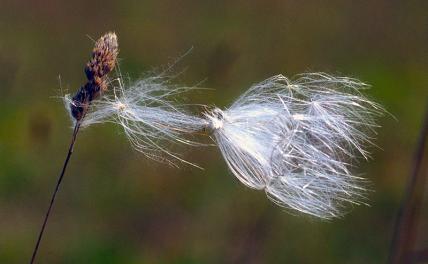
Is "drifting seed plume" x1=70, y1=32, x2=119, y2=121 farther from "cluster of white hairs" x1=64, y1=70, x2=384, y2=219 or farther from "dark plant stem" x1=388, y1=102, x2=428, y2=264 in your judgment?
"dark plant stem" x1=388, y1=102, x2=428, y2=264

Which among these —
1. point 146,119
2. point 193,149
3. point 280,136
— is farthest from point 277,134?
point 193,149

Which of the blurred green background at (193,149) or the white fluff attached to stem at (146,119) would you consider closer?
the white fluff attached to stem at (146,119)

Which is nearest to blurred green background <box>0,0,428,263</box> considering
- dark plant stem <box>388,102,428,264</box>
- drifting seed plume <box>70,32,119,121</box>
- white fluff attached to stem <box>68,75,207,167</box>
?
dark plant stem <box>388,102,428,264</box>

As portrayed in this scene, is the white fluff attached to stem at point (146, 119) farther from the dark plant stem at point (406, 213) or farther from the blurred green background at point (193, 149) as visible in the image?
the blurred green background at point (193, 149)

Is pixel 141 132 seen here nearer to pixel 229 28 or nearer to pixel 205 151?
pixel 205 151

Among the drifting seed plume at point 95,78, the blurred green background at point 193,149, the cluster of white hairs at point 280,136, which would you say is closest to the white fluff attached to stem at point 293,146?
the cluster of white hairs at point 280,136

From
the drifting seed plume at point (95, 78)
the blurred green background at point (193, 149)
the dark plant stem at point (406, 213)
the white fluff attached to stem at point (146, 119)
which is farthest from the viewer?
the blurred green background at point (193, 149)
